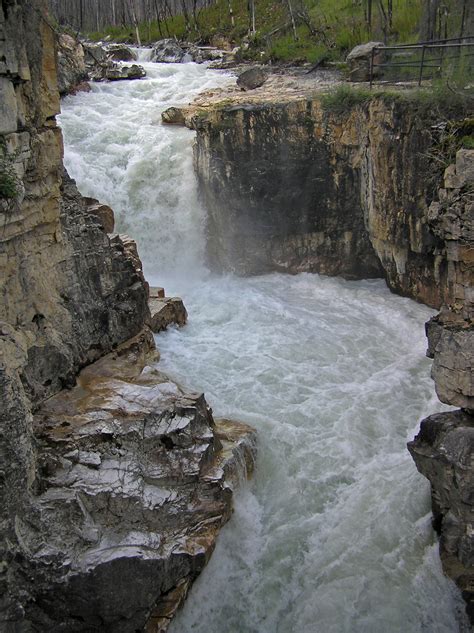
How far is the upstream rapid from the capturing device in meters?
6.80

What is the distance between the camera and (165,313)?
11.3 metres

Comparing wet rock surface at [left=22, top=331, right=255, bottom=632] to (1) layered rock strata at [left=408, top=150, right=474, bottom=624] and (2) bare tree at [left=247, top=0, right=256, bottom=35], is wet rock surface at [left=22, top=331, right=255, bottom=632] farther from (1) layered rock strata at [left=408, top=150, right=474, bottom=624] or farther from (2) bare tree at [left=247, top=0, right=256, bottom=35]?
(2) bare tree at [left=247, top=0, right=256, bottom=35]

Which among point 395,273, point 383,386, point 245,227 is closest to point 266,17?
point 245,227

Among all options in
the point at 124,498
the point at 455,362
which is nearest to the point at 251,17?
the point at 455,362

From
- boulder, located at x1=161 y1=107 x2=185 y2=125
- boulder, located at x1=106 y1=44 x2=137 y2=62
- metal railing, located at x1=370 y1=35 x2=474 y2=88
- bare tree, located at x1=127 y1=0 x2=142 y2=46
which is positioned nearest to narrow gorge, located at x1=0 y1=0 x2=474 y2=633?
metal railing, located at x1=370 y1=35 x2=474 y2=88

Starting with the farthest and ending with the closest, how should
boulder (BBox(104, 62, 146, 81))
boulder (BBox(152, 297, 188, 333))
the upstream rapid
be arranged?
boulder (BBox(104, 62, 146, 81))
boulder (BBox(152, 297, 188, 333))
the upstream rapid

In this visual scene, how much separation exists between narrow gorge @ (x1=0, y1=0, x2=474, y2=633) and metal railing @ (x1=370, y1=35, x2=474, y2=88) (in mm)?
1338

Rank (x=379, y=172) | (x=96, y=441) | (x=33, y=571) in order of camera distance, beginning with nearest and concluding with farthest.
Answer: (x=33, y=571) → (x=96, y=441) → (x=379, y=172)

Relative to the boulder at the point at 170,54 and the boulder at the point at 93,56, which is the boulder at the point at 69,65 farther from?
the boulder at the point at 170,54

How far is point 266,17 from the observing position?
28984 millimetres

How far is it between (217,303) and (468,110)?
237 inches

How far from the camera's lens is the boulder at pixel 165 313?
11148 mm

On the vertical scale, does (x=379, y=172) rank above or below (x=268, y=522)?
above

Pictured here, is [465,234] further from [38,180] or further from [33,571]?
[33,571]
